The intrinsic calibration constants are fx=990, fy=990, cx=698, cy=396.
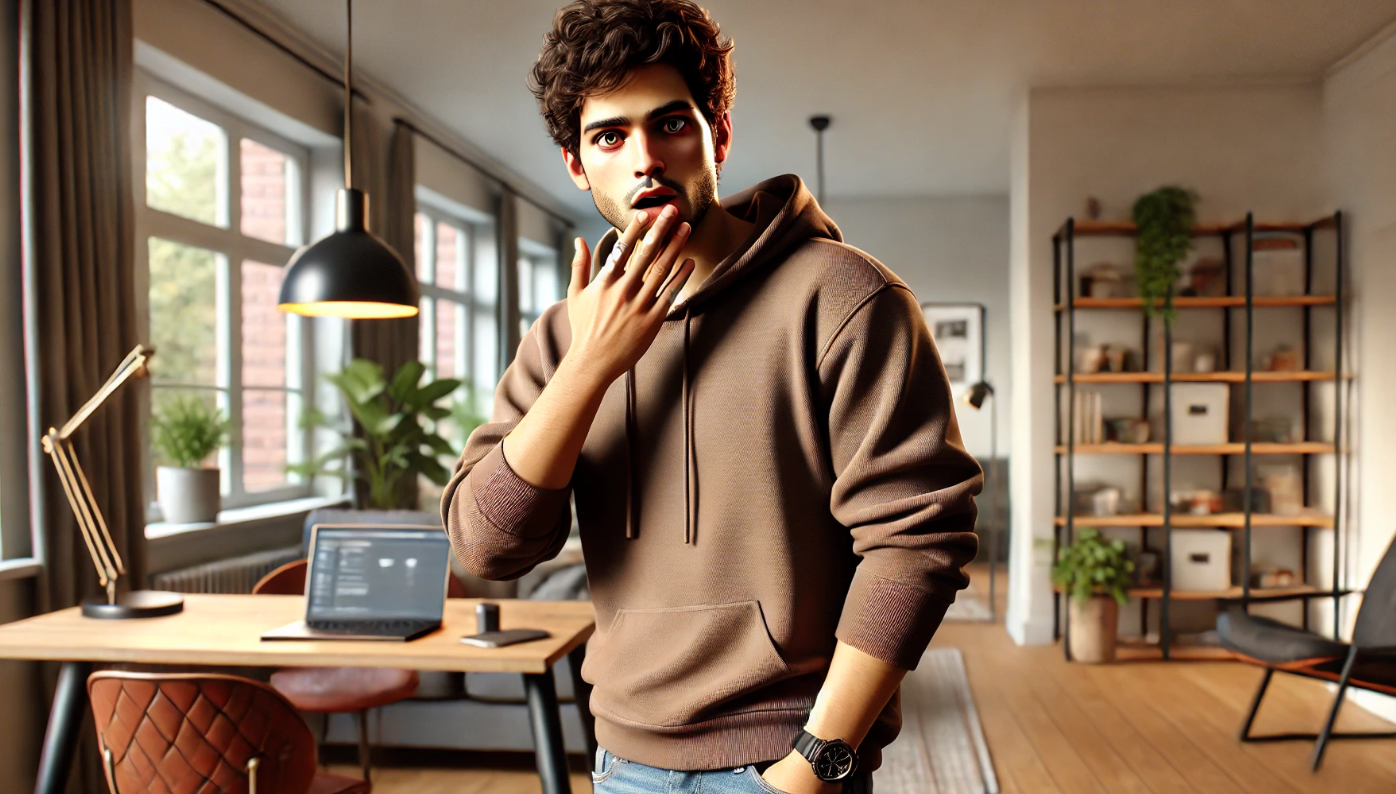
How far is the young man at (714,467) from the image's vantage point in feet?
2.60

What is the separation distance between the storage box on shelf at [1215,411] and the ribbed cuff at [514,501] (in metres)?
4.46

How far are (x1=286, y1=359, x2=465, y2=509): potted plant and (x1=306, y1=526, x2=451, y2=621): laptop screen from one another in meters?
2.25

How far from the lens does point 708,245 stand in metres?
0.92

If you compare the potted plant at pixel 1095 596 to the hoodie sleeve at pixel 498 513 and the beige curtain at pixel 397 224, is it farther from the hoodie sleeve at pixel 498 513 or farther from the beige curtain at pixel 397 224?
the hoodie sleeve at pixel 498 513

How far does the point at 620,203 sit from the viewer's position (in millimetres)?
862

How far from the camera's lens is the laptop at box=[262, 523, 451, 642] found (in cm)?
227

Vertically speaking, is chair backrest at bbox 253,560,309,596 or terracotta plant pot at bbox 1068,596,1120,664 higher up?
chair backrest at bbox 253,560,309,596

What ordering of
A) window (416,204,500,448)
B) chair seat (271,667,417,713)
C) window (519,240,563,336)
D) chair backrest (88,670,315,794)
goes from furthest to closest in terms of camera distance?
window (519,240,563,336)
window (416,204,500,448)
chair seat (271,667,417,713)
chair backrest (88,670,315,794)

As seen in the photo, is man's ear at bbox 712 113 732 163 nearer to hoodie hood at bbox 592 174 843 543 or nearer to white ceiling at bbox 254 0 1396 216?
hoodie hood at bbox 592 174 843 543

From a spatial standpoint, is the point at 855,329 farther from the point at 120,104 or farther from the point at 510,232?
the point at 510,232

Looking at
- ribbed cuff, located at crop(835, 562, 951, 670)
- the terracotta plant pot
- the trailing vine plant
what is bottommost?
the terracotta plant pot

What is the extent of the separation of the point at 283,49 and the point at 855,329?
4295 millimetres

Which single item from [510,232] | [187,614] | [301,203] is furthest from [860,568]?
[510,232]

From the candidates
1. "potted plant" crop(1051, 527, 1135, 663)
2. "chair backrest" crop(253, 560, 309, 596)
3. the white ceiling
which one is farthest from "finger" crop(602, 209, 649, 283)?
"potted plant" crop(1051, 527, 1135, 663)
